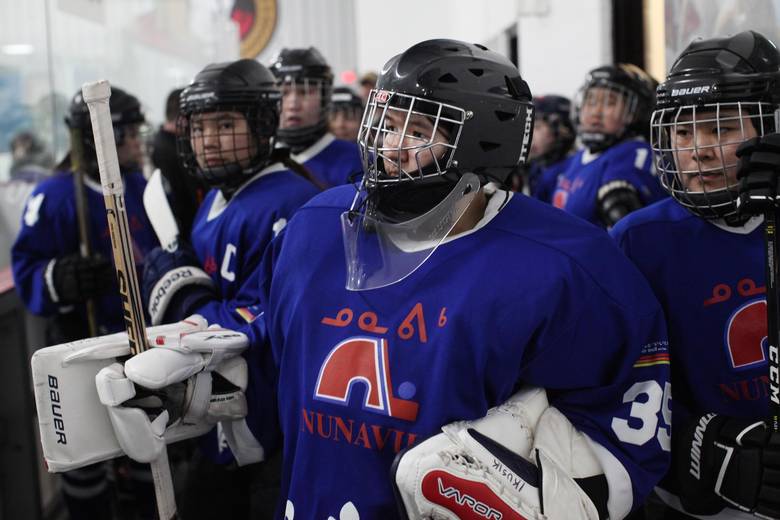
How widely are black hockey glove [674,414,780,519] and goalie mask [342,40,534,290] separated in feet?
1.79

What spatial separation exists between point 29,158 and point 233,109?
2.40 metres

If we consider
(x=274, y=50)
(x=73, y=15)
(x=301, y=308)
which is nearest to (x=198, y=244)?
(x=301, y=308)

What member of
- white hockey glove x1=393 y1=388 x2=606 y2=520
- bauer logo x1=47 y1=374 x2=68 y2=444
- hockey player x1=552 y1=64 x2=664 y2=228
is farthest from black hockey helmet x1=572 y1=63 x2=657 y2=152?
bauer logo x1=47 y1=374 x2=68 y2=444

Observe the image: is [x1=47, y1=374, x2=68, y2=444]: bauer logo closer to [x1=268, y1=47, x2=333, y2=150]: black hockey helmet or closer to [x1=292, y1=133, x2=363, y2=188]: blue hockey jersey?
[x1=292, y1=133, x2=363, y2=188]: blue hockey jersey

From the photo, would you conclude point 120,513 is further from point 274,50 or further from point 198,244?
point 274,50

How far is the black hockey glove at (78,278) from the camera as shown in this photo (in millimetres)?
2709

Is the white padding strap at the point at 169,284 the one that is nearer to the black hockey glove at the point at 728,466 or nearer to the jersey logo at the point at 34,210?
the jersey logo at the point at 34,210

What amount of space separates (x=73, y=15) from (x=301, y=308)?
472 cm

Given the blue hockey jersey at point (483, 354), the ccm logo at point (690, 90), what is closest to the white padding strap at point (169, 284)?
the blue hockey jersey at point (483, 354)

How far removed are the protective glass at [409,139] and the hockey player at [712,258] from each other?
0.43 m

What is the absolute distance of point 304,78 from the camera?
120 inches

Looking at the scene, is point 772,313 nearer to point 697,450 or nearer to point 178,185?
point 697,450

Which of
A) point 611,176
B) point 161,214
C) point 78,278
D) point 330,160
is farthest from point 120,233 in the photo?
point 611,176

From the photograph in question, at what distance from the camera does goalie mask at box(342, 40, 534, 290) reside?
1.38 meters
